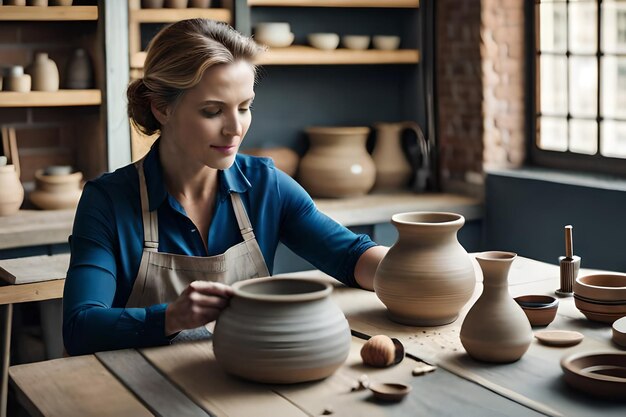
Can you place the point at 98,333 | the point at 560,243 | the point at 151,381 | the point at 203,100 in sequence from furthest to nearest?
the point at 560,243 → the point at 203,100 → the point at 98,333 → the point at 151,381

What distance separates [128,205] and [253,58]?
0.46 meters

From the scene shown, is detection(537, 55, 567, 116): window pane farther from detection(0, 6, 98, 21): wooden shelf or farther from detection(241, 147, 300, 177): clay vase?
detection(0, 6, 98, 21): wooden shelf

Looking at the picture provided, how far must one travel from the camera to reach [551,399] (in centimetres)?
151

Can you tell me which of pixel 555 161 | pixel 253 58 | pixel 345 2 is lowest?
pixel 555 161

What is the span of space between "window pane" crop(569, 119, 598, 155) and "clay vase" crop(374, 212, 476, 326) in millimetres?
2232

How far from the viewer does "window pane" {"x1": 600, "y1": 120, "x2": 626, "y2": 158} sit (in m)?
3.85

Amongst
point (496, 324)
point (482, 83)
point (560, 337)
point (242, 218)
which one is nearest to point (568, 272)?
point (560, 337)

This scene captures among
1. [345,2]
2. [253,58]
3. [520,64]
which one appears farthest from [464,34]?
[253,58]

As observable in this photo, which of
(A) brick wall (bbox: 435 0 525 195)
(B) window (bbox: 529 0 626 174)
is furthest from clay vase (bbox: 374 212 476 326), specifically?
(A) brick wall (bbox: 435 0 525 195)

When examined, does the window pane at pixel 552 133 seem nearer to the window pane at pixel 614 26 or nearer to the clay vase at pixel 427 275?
the window pane at pixel 614 26

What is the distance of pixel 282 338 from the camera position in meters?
1.57

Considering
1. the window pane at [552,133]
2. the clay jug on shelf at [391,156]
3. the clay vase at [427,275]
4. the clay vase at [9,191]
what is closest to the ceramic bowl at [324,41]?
the clay jug on shelf at [391,156]

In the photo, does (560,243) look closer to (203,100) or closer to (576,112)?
(576,112)

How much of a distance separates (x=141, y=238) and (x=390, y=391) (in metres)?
0.84
